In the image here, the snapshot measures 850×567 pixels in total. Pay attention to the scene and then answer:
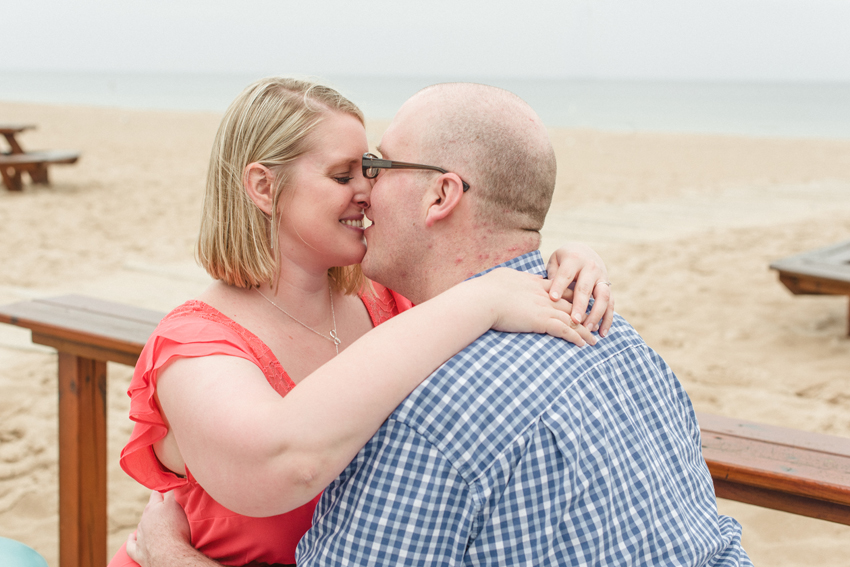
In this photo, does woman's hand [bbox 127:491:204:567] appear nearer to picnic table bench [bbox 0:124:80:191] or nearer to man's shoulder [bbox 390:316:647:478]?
man's shoulder [bbox 390:316:647:478]

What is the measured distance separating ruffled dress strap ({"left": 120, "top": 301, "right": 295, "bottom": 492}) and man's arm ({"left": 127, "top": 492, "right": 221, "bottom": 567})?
0.23 ft

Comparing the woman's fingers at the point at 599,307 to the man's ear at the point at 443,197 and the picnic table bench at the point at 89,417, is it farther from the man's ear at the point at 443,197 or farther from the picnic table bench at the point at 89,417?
the picnic table bench at the point at 89,417

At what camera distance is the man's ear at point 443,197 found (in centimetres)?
152

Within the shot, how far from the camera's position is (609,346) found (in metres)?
1.42

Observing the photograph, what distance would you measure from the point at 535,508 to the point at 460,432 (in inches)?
7.2

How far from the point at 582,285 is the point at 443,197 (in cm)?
35

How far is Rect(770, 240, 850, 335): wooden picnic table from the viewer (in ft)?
14.9

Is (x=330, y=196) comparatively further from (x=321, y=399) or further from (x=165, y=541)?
(x=165, y=541)

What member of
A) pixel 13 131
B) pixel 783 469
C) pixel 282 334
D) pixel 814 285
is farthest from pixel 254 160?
pixel 13 131

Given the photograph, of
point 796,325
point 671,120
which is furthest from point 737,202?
point 671,120

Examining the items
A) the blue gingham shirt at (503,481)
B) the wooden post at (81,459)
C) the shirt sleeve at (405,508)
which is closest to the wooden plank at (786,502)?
the blue gingham shirt at (503,481)

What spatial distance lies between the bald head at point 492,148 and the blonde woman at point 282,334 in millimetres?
172

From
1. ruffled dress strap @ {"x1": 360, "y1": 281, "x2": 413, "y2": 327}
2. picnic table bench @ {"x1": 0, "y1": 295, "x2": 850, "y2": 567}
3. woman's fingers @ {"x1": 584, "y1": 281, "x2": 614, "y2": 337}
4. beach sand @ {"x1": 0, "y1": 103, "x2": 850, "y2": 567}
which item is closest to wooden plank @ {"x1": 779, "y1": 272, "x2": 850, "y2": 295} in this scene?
beach sand @ {"x1": 0, "y1": 103, "x2": 850, "y2": 567}

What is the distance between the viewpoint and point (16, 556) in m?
1.91
